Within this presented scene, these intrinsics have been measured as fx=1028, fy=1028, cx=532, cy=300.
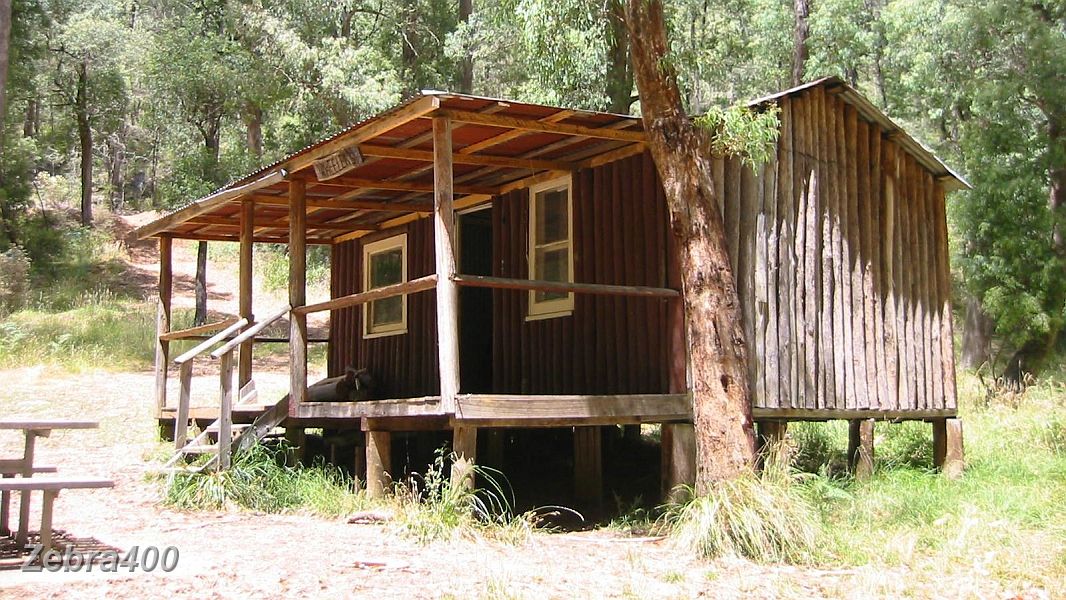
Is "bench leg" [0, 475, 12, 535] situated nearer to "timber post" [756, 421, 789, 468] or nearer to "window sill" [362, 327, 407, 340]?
"timber post" [756, 421, 789, 468]

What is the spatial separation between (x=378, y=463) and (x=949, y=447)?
6835 mm

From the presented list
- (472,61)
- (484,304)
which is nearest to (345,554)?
(484,304)

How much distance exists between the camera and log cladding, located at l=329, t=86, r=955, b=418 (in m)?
10.1

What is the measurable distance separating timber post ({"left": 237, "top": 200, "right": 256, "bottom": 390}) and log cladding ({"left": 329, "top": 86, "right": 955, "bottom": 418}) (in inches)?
93.7

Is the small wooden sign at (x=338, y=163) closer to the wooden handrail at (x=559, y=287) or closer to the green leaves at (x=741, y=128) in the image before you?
the wooden handrail at (x=559, y=287)

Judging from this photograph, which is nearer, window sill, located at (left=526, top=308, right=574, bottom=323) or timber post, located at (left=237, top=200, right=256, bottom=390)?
window sill, located at (left=526, top=308, right=574, bottom=323)

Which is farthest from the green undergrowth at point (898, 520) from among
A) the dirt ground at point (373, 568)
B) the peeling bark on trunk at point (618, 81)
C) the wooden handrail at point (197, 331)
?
the peeling bark on trunk at point (618, 81)

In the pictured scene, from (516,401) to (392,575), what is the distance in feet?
7.45

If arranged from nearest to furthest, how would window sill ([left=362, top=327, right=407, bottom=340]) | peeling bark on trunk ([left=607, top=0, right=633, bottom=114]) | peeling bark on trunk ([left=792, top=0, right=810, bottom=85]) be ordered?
window sill ([left=362, top=327, right=407, bottom=340]) < peeling bark on trunk ([left=607, top=0, right=633, bottom=114]) < peeling bark on trunk ([left=792, top=0, right=810, bottom=85])

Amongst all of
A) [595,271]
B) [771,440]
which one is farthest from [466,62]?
[771,440]

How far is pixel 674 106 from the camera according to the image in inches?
343

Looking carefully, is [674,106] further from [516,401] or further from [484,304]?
[484,304]

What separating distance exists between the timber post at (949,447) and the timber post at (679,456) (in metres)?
4.14
